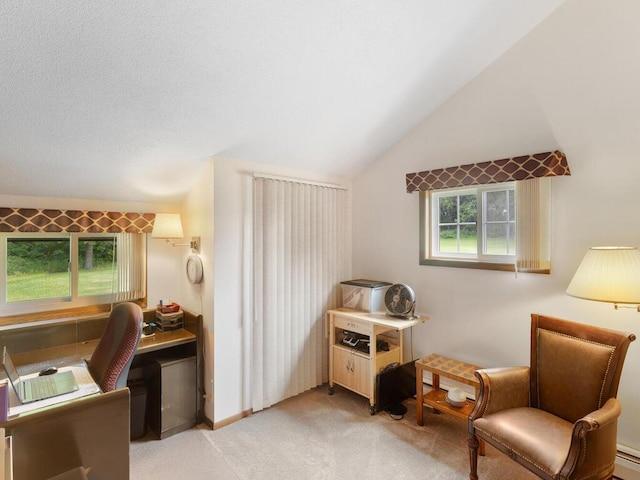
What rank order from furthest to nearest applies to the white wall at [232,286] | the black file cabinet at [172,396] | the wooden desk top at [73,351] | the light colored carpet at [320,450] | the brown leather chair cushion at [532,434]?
the white wall at [232,286] < the black file cabinet at [172,396] < the wooden desk top at [73,351] < the light colored carpet at [320,450] < the brown leather chair cushion at [532,434]

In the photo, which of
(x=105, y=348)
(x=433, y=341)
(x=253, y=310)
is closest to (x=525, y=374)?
(x=433, y=341)

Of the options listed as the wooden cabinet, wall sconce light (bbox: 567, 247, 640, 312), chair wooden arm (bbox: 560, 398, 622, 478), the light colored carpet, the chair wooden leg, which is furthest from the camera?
the wooden cabinet

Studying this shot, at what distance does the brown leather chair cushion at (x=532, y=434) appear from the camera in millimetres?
1597

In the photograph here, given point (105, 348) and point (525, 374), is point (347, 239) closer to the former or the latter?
point (525, 374)

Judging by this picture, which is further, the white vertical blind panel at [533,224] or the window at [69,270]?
the window at [69,270]

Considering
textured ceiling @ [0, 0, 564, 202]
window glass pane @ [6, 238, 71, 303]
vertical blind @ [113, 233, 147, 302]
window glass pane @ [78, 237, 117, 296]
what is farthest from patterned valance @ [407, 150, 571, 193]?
window glass pane @ [6, 238, 71, 303]

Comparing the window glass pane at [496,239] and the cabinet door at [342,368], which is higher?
the window glass pane at [496,239]

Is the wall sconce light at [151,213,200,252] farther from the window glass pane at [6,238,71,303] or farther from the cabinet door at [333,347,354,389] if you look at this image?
the cabinet door at [333,347,354,389]

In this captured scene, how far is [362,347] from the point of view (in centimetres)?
293

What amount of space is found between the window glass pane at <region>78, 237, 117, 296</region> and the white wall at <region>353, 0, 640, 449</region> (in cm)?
257

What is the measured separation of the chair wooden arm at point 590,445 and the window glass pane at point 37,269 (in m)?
3.41

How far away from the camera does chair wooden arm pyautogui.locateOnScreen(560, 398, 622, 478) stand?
1.47 meters

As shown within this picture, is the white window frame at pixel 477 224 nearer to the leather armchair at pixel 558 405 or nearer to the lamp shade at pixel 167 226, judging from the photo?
the leather armchair at pixel 558 405

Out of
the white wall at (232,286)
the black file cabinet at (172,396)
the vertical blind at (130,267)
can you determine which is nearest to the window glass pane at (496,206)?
the white wall at (232,286)
